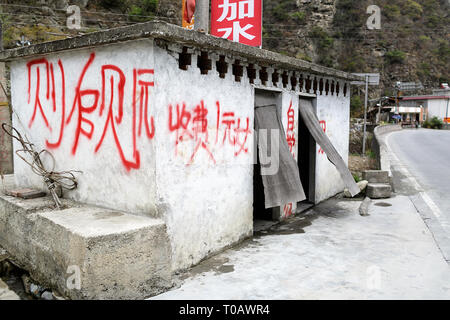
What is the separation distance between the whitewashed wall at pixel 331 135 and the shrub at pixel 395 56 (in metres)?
55.3

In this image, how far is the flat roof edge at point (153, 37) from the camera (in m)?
4.39

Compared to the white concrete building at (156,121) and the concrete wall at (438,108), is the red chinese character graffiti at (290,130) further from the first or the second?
the concrete wall at (438,108)

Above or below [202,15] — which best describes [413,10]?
above

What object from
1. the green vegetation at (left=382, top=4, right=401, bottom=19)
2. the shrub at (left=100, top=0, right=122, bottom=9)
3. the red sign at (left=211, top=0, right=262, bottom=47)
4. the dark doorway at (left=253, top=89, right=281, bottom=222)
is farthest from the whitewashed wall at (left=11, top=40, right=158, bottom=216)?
the green vegetation at (left=382, top=4, right=401, bottom=19)

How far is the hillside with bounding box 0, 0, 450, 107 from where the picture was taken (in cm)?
5331

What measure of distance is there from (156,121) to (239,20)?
4.29 metres

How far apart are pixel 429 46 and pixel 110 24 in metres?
55.0

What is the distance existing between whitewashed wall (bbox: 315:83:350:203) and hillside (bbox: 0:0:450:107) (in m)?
31.6

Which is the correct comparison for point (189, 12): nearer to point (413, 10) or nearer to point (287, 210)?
point (287, 210)

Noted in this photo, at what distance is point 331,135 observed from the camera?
10.0 m

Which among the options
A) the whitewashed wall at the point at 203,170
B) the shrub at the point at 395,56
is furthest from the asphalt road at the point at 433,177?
the shrub at the point at 395,56

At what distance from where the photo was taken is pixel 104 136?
5.16 metres

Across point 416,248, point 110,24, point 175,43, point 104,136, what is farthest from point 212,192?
point 110,24

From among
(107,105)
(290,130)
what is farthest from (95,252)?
(290,130)
